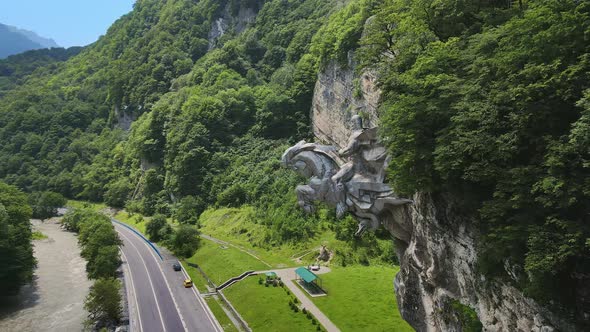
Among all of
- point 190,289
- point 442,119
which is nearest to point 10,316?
point 190,289

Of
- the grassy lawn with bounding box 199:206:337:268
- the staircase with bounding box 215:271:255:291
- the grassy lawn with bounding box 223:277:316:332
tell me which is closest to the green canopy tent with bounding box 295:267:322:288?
the grassy lawn with bounding box 223:277:316:332

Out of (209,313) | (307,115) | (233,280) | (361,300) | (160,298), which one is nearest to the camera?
(361,300)

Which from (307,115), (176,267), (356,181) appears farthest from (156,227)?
(356,181)

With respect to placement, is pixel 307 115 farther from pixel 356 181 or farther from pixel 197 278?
pixel 356 181

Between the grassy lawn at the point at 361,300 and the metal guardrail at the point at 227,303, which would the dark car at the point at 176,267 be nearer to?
the metal guardrail at the point at 227,303

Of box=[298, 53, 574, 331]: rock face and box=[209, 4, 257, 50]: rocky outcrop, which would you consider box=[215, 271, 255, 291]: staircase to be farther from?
box=[209, 4, 257, 50]: rocky outcrop

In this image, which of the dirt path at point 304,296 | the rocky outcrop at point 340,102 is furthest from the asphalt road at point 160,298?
the rocky outcrop at point 340,102

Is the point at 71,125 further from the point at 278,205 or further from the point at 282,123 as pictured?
the point at 278,205
